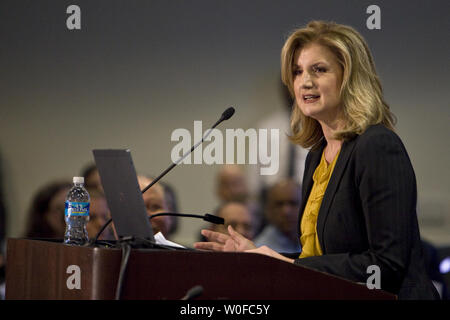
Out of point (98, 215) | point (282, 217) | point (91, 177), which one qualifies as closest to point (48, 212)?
point (91, 177)

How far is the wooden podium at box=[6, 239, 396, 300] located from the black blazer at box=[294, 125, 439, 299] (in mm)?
226

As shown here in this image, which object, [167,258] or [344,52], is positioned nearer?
[167,258]

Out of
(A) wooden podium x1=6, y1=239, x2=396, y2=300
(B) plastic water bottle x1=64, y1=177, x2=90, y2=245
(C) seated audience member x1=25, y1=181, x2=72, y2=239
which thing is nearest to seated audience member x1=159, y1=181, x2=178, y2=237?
(C) seated audience member x1=25, y1=181, x2=72, y2=239

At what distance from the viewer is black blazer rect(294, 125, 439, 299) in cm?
200

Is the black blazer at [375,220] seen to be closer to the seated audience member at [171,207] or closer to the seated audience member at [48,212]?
the seated audience member at [171,207]

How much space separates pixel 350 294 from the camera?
1.77 meters

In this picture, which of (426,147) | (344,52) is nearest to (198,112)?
(426,147)

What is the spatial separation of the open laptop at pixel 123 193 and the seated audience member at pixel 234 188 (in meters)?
3.13

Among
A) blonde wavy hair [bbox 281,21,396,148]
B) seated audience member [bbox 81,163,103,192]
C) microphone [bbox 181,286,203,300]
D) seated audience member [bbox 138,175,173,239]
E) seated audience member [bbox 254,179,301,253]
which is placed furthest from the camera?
seated audience member [bbox 254,179,301,253]

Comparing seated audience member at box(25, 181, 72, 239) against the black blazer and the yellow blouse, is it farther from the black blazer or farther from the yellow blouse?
the black blazer

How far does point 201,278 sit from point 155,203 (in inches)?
92.0

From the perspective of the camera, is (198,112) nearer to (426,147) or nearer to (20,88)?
(20,88)

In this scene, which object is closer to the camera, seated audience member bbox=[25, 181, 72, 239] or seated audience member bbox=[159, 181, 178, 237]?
seated audience member bbox=[159, 181, 178, 237]

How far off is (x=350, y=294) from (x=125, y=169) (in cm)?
71
